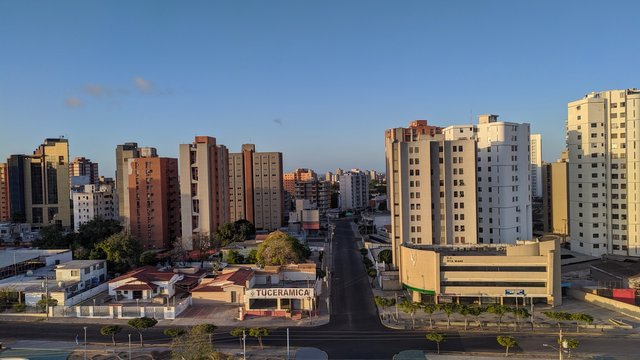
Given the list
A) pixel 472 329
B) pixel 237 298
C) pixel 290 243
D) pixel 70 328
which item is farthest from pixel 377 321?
pixel 70 328

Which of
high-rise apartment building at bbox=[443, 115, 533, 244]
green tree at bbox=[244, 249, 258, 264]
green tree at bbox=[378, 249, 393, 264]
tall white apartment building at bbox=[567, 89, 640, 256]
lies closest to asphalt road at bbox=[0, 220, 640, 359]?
green tree at bbox=[378, 249, 393, 264]

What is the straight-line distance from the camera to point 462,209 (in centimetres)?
4816

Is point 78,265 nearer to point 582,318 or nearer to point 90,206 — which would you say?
point 582,318

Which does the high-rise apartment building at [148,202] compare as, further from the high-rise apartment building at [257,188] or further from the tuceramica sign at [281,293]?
the tuceramica sign at [281,293]

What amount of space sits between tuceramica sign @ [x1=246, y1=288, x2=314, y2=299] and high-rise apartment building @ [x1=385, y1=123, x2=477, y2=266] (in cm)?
1488

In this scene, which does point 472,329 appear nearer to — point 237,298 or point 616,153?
point 237,298

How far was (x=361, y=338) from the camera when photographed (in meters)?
30.6

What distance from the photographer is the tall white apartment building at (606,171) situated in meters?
55.9

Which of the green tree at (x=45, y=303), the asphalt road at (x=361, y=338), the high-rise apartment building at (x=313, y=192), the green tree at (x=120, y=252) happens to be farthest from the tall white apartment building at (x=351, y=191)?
the green tree at (x=45, y=303)

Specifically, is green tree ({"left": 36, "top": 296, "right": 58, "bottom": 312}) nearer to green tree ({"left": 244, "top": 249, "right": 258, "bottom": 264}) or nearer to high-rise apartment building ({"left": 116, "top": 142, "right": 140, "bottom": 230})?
green tree ({"left": 244, "top": 249, "right": 258, "bottom": 264})

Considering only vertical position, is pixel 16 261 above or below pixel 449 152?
below

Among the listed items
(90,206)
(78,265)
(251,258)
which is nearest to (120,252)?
(78,265)

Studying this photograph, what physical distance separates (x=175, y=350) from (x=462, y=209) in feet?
113

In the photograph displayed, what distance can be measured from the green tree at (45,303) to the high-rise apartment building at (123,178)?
30.7 metres
